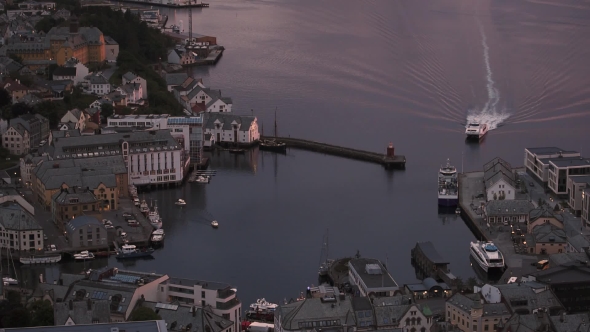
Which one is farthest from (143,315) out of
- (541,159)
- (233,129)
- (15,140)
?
(233,129)

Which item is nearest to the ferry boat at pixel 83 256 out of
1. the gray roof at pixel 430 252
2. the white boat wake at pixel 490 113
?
the gray roof at pixel 430 252

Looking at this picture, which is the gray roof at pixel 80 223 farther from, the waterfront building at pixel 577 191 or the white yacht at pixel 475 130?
the white yacht at pixel 475 130

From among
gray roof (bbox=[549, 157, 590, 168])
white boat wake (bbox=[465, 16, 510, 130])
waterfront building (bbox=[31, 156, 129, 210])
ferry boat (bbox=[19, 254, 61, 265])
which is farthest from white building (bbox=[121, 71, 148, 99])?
ferry boat (bbox=[19, 254, 61, 265])

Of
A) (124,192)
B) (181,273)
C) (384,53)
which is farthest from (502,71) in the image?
(181,273)

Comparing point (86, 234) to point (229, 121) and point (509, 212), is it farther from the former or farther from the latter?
point (229, 121)

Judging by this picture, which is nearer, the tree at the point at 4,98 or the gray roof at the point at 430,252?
the gray roof at the point at 430,252

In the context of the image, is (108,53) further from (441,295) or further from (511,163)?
(441,295)
